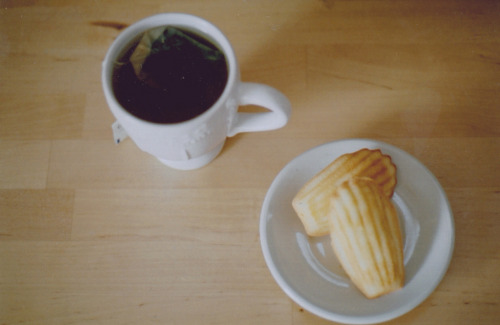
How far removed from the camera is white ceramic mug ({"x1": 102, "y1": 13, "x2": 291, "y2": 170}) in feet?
1.08

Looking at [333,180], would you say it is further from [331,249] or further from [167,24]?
[167,24]

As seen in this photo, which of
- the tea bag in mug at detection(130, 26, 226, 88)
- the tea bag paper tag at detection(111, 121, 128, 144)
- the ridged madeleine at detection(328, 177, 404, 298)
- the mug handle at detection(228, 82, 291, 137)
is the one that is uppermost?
the tea bag in mug at detection(130, 26, 226, 88)

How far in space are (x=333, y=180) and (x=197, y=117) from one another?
0.44 ft

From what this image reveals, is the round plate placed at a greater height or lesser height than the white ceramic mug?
lesser

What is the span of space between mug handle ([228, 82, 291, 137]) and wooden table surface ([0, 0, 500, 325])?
0.07m

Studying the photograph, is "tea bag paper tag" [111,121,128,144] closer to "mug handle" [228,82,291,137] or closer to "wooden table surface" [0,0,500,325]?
"wooden table surface" [0,0,500,325]

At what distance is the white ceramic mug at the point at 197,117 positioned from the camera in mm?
328

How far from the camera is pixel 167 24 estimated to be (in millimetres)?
359

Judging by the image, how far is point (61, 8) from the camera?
512mm

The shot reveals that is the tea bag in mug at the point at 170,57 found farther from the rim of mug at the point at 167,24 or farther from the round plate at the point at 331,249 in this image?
the round plate at the point at 331,249

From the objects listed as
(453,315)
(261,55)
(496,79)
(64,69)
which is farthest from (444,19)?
(64,69)

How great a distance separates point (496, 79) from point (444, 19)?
0.29ft

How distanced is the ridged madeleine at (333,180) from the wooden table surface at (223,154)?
0.07 m

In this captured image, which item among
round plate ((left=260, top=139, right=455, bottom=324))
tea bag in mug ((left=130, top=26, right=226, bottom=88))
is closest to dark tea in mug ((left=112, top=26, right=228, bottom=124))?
tea bag in mug ((left=130, top=26, right=226, bottom=88))
